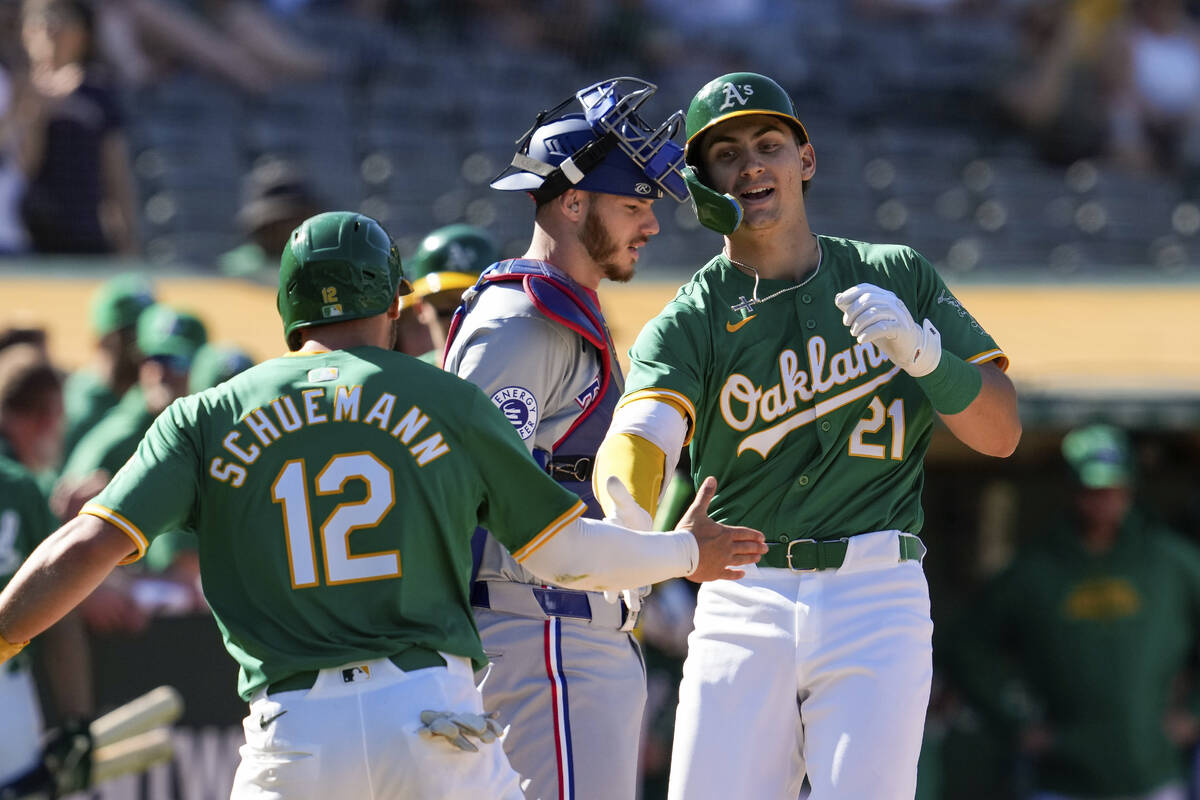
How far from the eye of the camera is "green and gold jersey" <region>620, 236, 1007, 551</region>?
136 inches

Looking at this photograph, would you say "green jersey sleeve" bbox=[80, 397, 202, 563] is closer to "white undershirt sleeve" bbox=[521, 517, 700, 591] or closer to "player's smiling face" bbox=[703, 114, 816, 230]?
"white undershirt sleeve" bbox=[521, 517, 700, 591]

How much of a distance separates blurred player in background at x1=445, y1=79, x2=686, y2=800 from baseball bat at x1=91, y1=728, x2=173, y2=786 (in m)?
2.17

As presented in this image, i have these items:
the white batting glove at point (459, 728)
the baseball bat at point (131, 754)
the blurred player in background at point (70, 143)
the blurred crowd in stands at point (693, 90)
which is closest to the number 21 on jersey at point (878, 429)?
the white batting glove at point (459, 728)

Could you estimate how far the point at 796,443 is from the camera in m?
3.48

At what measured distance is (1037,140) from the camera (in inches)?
496

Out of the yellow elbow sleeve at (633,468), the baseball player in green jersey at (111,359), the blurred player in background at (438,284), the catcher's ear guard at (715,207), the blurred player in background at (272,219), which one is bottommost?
the yellow elbow sleeve at (633,468)

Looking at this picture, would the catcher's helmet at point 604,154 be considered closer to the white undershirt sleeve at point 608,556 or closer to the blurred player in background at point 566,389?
the blurred player in background at point 566,389

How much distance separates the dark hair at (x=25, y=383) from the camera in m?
5.46

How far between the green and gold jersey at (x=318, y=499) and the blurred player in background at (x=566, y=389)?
0.54 metres

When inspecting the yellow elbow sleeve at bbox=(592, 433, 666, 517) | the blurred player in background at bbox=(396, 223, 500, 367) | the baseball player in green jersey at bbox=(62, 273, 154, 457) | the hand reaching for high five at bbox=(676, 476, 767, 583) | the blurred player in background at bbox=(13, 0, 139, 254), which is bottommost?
the hand reaching for high five at bbox=(676, 476, 767, 583)

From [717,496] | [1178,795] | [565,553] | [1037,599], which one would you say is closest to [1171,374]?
[1037,599]

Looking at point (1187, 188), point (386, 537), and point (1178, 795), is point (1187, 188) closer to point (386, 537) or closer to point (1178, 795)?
point (1178, 795)

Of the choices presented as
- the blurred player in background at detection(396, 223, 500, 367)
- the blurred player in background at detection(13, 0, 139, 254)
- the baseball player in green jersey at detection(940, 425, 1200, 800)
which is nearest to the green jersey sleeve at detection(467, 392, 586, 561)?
the blurred player in background at detection(396, 223, 500, 367)

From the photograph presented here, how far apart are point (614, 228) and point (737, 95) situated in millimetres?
470
